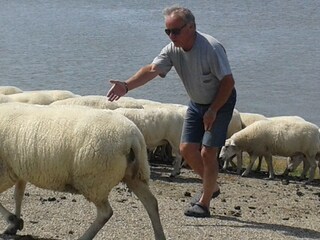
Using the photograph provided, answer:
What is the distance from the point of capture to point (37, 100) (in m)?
15.5

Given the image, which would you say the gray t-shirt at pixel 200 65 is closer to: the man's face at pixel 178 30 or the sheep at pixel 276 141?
the man's face at pixel 178 30

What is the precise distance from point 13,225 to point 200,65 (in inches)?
88.1

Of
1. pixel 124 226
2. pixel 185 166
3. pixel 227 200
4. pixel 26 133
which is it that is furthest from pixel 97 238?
pixel 185 166

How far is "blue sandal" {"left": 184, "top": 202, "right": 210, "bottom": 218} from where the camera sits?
873 centimetres

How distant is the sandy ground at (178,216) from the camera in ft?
26.1

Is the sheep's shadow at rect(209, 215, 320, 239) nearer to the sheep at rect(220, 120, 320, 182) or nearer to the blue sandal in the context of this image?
the blue sandal

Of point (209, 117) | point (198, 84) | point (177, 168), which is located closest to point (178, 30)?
point (198, 84)

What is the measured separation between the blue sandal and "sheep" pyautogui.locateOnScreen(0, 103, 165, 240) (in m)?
1.28

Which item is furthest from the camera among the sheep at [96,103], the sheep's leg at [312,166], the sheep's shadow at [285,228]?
the sheep's leg at [312,166]

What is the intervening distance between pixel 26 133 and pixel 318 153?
8.80 metres

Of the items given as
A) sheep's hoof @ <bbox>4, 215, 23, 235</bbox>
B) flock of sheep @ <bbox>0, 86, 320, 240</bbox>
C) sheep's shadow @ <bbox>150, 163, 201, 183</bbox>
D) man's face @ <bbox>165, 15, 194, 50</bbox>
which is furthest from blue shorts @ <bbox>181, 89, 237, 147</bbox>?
sheep's shadow @ <bbox>150, 163, 201, 183</bbox>

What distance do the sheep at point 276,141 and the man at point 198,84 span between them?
19.7ft

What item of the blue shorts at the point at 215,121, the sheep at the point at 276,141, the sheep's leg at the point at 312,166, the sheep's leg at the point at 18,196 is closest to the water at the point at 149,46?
the sheep at the point at 276,141

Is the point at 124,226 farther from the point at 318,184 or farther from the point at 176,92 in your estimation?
the point at 176,92
